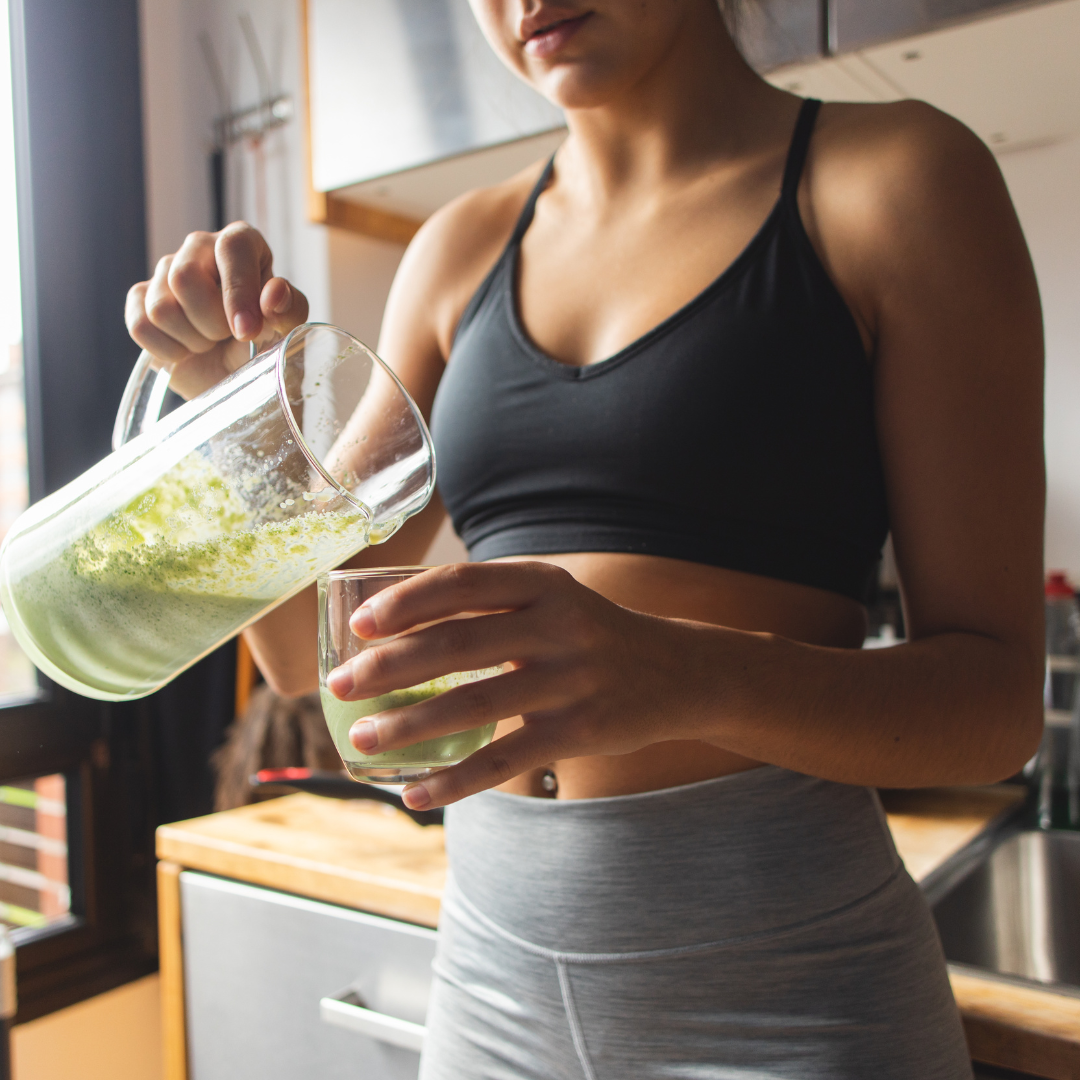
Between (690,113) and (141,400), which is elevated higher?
(690,113)

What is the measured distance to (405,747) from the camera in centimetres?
51

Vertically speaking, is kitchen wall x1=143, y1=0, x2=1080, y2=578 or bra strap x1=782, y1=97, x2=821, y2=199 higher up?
kitchen wall x1=143, y1=0, x2=1080, y2=578

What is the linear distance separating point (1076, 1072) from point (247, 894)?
3.18ft

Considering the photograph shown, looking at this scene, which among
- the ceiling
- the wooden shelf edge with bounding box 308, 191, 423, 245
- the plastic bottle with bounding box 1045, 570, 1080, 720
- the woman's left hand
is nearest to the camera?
the woman's left hand

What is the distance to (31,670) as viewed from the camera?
1.87 meters

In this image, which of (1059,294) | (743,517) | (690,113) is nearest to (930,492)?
(743,517)

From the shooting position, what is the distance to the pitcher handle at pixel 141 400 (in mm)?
711

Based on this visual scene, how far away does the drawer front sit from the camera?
1.17 meters

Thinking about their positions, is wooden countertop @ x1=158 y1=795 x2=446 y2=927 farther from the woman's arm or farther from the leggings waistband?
the woman's arm

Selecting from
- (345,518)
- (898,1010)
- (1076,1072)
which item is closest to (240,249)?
(345,518)

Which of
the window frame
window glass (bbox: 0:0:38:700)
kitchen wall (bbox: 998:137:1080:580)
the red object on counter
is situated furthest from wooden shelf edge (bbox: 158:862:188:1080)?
kitchen wall (bbox: 998:137:1080:580)

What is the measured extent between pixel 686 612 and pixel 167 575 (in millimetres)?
356

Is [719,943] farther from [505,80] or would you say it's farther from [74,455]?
[74,455]

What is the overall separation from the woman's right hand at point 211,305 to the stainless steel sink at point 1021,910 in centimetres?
96
